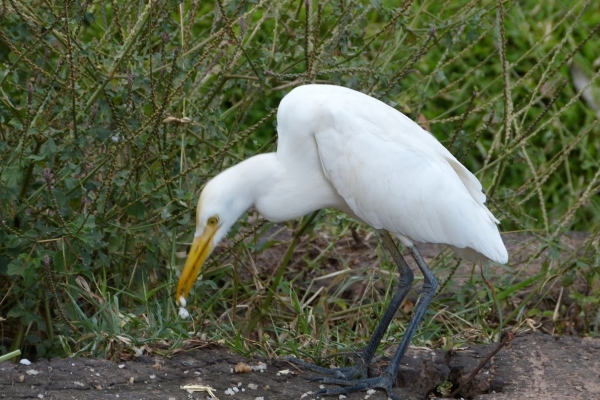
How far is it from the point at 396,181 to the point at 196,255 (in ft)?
2.39

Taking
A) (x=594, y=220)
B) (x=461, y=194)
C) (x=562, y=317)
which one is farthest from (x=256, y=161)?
(x=594, y=220)

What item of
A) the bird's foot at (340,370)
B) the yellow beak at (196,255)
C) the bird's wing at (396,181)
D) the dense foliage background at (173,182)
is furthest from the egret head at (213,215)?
the bird's foot at (340,370)

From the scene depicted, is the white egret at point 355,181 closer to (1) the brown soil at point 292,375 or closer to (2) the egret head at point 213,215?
(2) the egret head at point 213,215

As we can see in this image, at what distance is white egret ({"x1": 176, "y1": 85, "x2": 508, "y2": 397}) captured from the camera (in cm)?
315

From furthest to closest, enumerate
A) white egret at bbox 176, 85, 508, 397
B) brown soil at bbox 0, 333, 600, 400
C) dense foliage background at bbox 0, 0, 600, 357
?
dense foliage background at bbox 0, 0, 600, 357, white egret at bbox 176, 85, 508, 397, brown soil at bbox 0, 333, 600, 400

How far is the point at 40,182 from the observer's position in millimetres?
3539

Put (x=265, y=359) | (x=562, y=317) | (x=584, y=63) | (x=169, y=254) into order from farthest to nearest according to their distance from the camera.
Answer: (x=584, y=63)
(x=562, y=317)
(x=169, y=254)
(x=265, y=359)

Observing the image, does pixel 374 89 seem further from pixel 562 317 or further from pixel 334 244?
pixel 562 317

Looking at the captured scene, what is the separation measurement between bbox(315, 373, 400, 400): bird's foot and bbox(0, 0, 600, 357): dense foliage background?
309 millimetres

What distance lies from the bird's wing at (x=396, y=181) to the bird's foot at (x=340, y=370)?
20.7 inches

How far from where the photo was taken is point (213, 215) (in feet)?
10.1

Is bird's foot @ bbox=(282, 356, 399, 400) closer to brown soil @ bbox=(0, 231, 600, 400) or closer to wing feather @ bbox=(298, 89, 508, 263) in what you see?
brown soil @ bbox=(0, 231, 600, 400)

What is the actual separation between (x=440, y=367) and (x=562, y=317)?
1.24 meters

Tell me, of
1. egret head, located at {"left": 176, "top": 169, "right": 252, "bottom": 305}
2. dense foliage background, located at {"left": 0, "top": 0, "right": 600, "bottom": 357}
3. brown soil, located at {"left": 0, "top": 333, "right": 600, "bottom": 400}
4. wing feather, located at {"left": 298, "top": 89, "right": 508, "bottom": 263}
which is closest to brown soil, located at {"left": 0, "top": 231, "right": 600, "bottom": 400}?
brown soil, located at {"left": 0, "top": 333, "right": 600, "bottom": 400}
